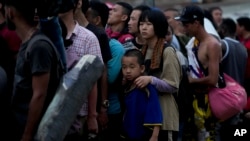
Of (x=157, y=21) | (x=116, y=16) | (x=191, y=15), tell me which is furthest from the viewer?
(x=116, y=16)

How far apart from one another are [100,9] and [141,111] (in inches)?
50.2

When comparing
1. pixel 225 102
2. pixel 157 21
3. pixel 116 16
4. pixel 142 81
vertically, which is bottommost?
pixel 225 102

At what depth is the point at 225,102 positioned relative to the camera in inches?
263

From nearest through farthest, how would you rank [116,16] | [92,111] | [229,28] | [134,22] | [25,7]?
1. [25,7]
2. [92,111]
3. [134,22]
4. [116,16]
5. [229,28]

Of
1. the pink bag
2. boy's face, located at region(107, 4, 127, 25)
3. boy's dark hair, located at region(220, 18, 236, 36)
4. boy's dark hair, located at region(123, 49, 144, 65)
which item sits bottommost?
the pink bag

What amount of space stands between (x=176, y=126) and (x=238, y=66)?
209 centimetres

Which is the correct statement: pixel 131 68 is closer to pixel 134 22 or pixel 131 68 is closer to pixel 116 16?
pixel 134 22

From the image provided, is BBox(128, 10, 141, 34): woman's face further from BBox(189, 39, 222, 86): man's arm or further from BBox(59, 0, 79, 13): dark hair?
BBox(59, 0, 79, 13): dark hair

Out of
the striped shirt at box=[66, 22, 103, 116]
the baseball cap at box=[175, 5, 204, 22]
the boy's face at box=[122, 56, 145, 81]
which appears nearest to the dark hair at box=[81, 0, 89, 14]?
the boy's face at box=[122, 56, 145, 81]

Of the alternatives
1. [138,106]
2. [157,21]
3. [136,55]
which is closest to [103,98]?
[138,106]

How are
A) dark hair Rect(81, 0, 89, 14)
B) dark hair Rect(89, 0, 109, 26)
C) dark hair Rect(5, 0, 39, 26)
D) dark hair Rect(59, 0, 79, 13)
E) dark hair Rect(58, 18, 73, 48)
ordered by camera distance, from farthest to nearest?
dark hair Rect(89, 0, 109, 26)
dark hair Rect(81, 0, 89, 14)
dark hair Rect(58, 18, 73, 48)
dark hair Rect(59, 0, 79, 13)
dark hair Rect(5, 0, 39, 26)

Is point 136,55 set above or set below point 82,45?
below

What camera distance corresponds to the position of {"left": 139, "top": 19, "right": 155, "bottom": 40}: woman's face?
6059 mm

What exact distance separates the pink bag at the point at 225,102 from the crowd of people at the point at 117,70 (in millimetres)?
86
